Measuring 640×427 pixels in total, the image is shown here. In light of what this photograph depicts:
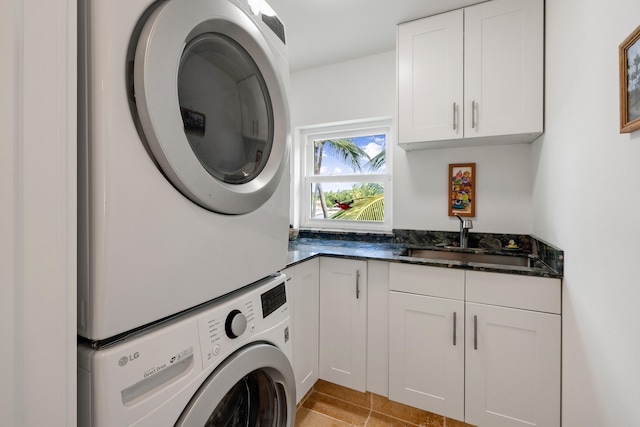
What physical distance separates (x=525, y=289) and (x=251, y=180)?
1402 mm

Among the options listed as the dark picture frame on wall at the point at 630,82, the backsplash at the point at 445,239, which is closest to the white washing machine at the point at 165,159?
the dark picture frame on wall at the point at 630,82

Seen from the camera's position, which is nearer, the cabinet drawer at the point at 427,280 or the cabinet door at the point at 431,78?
the cabinet drawer at the point at 427,280

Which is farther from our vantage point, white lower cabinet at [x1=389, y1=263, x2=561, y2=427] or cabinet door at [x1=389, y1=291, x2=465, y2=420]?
cabinet door at [x1=389, y1=291, x2=465, y2=420]

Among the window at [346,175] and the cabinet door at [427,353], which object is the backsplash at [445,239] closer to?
the window at [346,175]

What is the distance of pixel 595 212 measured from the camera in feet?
3.16

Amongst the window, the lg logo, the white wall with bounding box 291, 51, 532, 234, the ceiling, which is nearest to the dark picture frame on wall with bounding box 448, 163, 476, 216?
the white wall with bounding box 291, 51, 532, 234

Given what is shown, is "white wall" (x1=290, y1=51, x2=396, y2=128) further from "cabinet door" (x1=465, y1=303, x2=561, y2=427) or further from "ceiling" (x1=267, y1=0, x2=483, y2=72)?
"cabinet door" (x1=465, y1=303, x2=561, y2=427)

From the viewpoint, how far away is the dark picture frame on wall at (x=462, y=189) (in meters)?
2.01

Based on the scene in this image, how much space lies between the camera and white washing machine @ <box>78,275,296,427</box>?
1.56 feet

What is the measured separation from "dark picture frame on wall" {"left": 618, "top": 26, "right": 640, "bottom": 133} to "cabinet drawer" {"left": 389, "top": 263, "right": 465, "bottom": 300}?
0.92 metres
